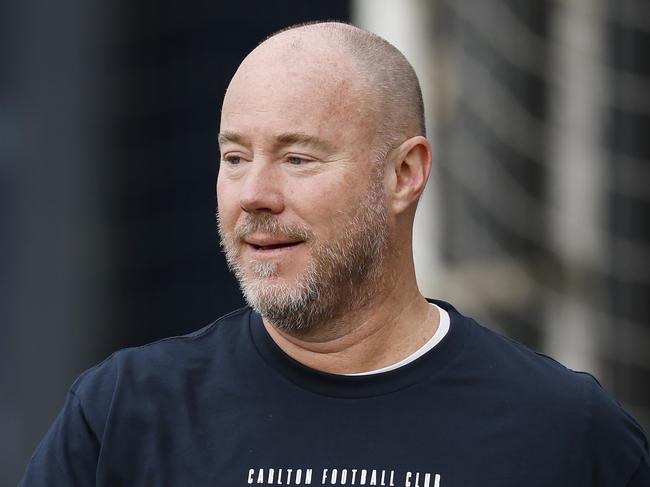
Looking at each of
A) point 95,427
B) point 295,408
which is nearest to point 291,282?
point 295,408

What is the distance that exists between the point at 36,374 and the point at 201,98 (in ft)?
4.37

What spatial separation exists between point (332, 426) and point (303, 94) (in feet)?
2.00

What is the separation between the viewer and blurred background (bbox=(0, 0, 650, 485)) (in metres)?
6.58

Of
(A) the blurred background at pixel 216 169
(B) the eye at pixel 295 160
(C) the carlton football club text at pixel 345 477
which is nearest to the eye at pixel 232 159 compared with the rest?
(B) the eye at pixel 295 160

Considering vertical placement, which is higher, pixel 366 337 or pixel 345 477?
pixel 366 337

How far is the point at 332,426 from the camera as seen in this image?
9.76 ft

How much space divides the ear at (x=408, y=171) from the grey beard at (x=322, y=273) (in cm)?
5

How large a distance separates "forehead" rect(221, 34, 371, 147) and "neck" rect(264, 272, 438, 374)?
1.13 feet

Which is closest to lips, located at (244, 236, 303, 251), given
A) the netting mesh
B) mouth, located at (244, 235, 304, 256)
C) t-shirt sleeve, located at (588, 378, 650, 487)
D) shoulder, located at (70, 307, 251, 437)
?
mouth, located at (244, 235, 304, 256)

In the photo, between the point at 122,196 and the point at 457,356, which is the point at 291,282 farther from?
the point at 122,196

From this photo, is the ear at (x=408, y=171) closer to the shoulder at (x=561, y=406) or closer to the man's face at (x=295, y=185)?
the man's face at (x=295, y=185)

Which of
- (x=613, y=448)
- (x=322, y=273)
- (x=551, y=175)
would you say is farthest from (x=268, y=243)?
(x=551, y=175)

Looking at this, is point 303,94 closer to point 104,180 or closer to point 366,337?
point 366,337

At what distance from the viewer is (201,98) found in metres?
6.80
